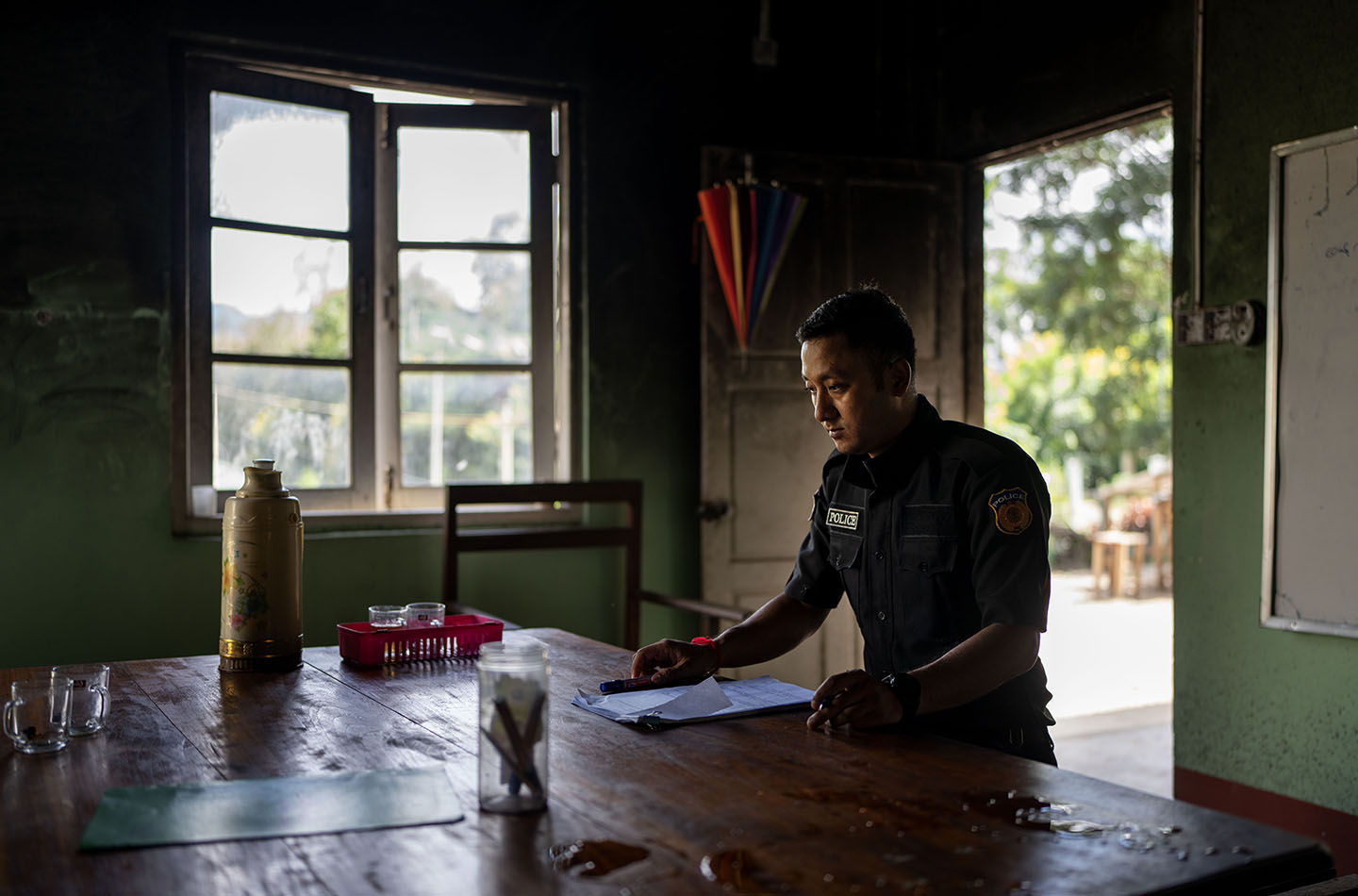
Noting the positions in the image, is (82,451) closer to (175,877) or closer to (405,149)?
(405,149)

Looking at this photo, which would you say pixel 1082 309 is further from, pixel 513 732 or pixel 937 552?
pixel 513 732

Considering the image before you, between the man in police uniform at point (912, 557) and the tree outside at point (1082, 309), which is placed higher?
the tree outside at point (1082, 309)

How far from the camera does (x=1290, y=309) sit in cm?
299

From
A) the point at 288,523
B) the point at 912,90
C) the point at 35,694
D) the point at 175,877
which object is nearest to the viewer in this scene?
the point at 175,877

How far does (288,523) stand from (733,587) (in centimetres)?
227

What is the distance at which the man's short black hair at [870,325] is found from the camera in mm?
2062

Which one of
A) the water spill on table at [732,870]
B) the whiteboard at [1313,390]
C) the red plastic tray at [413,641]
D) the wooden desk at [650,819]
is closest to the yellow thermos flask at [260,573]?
the red plastic tray at [413,641]

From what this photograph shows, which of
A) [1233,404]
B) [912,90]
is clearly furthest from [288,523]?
[912,90]

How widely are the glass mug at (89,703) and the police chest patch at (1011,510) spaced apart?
1.35 metres

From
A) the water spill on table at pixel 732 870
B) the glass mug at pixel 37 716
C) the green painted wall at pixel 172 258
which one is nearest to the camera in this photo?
the water spill on table at pixel 732 870

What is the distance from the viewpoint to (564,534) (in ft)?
11.8

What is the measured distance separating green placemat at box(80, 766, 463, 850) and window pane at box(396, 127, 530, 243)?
9.04ft

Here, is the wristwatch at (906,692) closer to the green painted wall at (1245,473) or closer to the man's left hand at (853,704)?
the man's left hand at (853,704)

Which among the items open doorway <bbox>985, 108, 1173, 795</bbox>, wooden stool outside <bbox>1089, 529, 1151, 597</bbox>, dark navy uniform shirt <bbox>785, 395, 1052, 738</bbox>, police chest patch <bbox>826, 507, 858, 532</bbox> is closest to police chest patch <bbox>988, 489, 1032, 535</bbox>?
dark navy uniform shirt <bbox>785, 395, 1052, 738</bbox>
